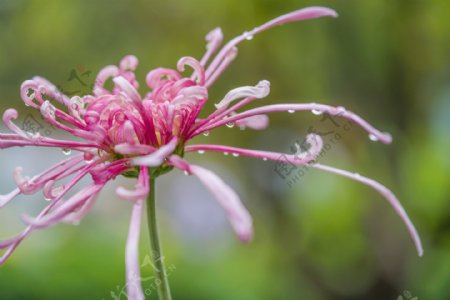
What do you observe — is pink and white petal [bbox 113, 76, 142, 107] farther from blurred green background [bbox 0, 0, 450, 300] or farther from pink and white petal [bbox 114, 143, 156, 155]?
blurred green background [bbox 0, 0, 450, 300]

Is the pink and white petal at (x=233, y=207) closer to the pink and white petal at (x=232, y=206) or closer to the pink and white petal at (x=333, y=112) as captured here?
the pink and white petal at (x=232, y=206)

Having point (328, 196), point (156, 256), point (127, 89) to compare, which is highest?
point (127, 89)

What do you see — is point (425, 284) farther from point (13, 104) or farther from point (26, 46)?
point (13, 104)

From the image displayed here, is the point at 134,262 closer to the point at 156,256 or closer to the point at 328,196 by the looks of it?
the point at 156,256

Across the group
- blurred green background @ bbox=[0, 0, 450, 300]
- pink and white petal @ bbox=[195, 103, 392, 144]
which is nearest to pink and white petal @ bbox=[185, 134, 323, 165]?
pink and white petal @ bbox=[195, 103, 392, 144]

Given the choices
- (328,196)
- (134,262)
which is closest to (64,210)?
(134,262)

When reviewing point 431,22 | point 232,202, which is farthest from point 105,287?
point 232,202

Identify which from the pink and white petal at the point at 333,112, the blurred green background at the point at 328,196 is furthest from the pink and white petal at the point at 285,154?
the blurred green background at the point at 328,196
